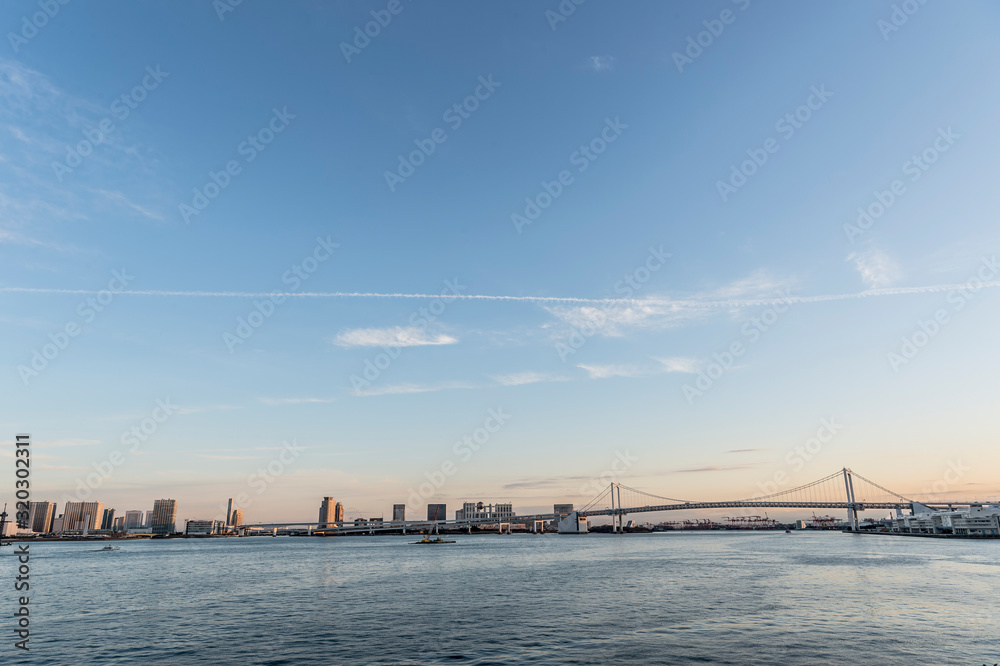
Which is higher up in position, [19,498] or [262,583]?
[19,498]

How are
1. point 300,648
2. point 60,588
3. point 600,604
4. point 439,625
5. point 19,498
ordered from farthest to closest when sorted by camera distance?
point 60,588
point 600,604
point 439,625
point 300,648
point 19,498

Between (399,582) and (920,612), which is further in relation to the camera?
(399,582)

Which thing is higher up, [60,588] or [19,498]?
[19,498]

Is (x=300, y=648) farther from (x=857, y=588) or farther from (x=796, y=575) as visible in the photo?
(x=796, y=575)

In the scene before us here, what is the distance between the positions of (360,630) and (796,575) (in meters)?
48.3

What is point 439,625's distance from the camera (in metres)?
32.2

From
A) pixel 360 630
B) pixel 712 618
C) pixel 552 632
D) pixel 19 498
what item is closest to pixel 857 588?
pixel 712 618

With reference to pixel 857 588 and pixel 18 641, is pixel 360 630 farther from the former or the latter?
pixel 857 588

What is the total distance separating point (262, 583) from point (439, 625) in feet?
113

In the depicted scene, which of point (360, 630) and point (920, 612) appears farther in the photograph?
point (920, 612)

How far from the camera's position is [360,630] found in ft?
102

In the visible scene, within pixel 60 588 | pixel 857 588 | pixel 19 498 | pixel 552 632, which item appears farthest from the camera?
pixel 60 588

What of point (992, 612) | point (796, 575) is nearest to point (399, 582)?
point (796, 575)

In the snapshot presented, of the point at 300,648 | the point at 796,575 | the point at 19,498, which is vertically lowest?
the point at 796,575
